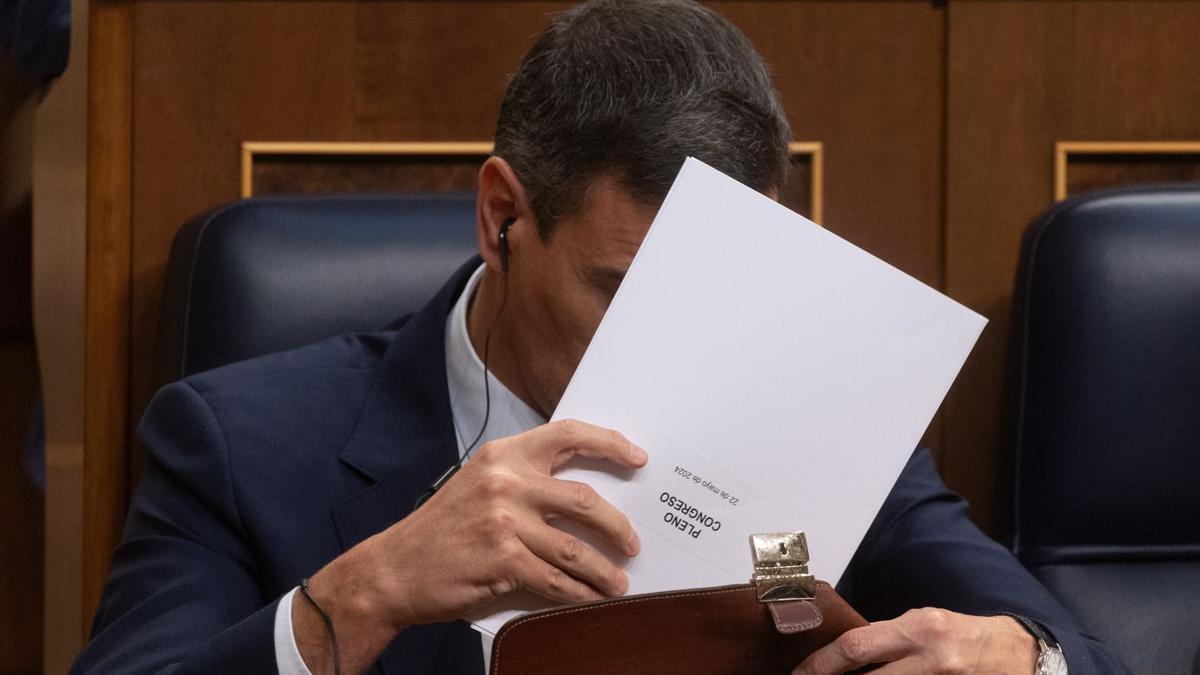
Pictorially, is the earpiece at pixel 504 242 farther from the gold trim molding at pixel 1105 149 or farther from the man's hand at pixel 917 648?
the gold trim molding at pixel 1105 149

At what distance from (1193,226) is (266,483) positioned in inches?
33.6

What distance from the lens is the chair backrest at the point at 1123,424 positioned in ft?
3.80

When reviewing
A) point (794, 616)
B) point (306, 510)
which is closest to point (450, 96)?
point (306, 510)

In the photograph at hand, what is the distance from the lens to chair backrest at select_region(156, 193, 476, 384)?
1.18 metres

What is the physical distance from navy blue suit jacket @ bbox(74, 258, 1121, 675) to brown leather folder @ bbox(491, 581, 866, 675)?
25cm

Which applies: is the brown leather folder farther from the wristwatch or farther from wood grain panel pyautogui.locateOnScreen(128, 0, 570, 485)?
wood grain panel pyautogui.locateOnScreen(128, 0, 570, 485)

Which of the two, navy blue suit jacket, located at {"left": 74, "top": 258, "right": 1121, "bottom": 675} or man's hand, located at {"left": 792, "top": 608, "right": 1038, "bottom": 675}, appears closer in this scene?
man's hand, located at {"left": 792, "top": 608, "right": 1038, "bottom": 675}

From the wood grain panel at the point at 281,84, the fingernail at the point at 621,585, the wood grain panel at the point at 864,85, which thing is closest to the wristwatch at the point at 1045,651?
the fingernail at the point at 621,585

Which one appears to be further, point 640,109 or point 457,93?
point 457,93

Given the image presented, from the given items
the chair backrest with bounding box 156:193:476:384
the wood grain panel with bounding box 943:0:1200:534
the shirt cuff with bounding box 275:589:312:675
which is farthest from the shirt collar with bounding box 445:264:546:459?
the wood grain panel with bounding box 943:0:1200:534

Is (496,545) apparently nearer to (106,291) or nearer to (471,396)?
(471,396)

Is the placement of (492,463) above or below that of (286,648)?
above

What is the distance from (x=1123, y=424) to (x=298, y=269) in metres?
0.76

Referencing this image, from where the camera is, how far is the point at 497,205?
39.5 inches
